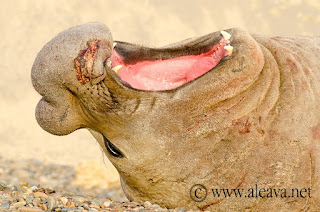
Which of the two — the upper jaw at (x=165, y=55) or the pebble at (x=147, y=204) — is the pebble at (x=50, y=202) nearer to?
the pebble at (x=147, y=204)

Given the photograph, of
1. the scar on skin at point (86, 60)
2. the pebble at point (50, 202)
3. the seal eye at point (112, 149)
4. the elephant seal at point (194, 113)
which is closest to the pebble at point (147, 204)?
Answer: the elephant seal at point (194, 113)

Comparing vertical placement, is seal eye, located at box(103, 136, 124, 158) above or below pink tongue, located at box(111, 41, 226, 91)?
below

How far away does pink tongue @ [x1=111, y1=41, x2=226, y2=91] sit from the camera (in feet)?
15.5

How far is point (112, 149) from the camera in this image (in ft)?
16.4

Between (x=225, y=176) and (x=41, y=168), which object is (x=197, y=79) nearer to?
(x=225, y=176)

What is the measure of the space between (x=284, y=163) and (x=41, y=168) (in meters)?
6.14

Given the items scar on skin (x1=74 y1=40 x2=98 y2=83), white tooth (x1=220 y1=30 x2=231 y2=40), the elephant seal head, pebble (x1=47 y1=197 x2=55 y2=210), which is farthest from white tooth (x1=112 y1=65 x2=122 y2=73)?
pebble (x1=47 y1=197 x2=55 y2=210)

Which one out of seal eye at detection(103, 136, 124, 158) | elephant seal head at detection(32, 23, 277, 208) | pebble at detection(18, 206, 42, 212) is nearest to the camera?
elephant seal head at detection(32, 23, 277, 208)

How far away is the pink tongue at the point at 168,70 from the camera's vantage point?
185 inches

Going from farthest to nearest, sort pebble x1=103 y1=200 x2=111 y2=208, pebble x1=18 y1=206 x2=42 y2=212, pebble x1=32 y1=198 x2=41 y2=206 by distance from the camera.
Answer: pebble x1=103 y1=200 x2=111 y2=208, pebble x1=32 y1=198 x2=41 y2=206, pebble x1=18 y1=206 x2=42 y2=212

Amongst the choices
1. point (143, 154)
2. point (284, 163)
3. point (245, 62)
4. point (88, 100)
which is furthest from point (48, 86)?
point (284, 163)

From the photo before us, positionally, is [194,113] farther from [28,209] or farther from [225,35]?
[28,209]

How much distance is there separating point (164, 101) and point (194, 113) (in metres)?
0.24

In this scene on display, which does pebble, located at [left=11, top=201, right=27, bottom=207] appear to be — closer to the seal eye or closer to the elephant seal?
the elephant seal
